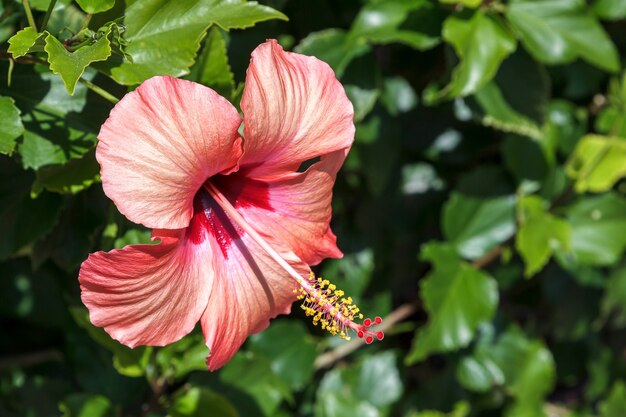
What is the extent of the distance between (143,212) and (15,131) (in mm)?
223

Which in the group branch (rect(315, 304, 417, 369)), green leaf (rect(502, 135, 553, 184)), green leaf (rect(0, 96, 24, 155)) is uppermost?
green leaf (rect(0, 96, 24, 155))

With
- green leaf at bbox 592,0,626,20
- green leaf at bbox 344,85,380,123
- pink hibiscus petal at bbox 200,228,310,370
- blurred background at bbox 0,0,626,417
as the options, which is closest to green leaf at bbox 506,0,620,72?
blurred background at bbox 0,0,626,417

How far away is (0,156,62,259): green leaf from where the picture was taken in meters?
1.41

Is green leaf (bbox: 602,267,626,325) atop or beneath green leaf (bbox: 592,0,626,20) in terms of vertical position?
beneath

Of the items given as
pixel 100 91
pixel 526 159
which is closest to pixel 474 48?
pixel 526 159

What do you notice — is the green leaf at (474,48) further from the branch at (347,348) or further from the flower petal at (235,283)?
the branch at (347,348)

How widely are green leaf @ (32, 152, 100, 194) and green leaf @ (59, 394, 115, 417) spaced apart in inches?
17.3

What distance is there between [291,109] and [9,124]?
37 centimetres

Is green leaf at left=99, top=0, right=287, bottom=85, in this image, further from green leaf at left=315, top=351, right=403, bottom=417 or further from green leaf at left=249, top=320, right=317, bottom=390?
green leaf at left=315, top=351, right=403, bottom=417

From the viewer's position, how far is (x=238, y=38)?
5.44 ft

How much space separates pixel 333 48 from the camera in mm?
1783

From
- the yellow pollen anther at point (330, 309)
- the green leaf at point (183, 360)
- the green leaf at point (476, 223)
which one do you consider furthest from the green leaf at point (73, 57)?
the green leaf at point (476, 223)

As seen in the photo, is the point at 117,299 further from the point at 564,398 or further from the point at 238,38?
the point at 564,398

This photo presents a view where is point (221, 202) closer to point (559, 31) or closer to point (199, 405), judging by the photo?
point (199, 405)
